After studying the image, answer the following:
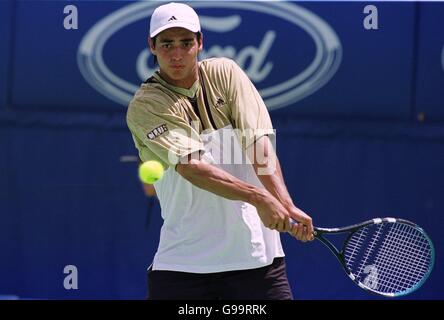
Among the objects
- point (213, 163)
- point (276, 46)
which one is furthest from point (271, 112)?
point (213, 163)

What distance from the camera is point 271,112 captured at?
6477 mm

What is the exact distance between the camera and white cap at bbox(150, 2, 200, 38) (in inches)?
151

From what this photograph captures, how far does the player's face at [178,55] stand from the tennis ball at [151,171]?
0.34 meters

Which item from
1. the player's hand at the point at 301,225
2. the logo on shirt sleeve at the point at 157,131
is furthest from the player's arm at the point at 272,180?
the logo on shirt sleeve at the point at 157,131

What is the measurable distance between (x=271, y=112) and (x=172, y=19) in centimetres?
271

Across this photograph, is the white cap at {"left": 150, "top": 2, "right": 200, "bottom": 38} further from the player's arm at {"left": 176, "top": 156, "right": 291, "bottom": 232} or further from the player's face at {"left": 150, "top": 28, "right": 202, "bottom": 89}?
the player's arm at {"left": 176, "top": 156, "right": 291, "bottom": 232}

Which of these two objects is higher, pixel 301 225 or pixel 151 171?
pixel 151 171

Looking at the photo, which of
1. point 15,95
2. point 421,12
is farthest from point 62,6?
point 421,12

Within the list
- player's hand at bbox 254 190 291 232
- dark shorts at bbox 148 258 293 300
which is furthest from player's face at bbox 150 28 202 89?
dark shorts at bbox 148 258 293 300

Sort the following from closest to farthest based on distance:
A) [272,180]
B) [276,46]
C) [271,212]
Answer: [271,212] → [272,180] → [276,46]

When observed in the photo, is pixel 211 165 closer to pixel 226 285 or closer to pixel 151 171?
pixel 151 171

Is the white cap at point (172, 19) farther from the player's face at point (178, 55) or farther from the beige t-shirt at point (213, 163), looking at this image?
the beige t-shirt at point (213, 163)

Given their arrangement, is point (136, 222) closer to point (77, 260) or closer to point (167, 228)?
point (77, 260)

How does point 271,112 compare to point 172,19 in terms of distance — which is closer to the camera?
point 172,19
